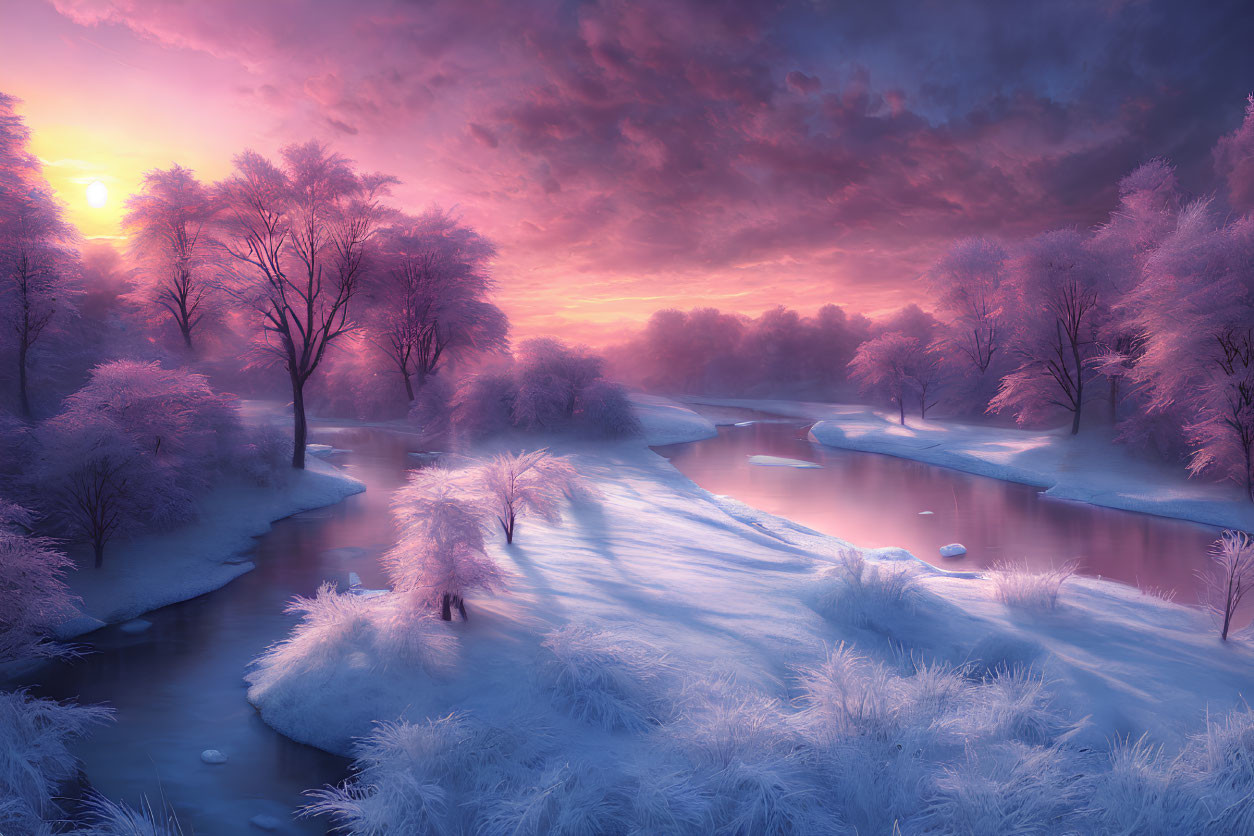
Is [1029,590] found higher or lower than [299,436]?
lower

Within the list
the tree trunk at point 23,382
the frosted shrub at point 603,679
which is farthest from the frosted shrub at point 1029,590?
the tree trunk at point 23,382

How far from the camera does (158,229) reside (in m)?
19.8

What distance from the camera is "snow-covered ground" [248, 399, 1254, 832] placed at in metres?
4.32

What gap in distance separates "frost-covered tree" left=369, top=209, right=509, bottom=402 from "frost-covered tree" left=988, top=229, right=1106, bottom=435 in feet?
76.2

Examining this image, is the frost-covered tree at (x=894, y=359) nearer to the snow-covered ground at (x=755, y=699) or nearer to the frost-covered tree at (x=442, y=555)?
the snow-covered ground at (x=755, y=699)

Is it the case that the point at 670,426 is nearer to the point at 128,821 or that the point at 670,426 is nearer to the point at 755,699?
the point at 755,699

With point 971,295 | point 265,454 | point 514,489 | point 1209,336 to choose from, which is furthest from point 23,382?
point 971,295

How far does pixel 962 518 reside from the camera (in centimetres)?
1570

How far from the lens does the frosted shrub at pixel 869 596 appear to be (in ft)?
24.8

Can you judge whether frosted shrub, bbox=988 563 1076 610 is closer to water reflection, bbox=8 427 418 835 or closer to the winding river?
the winding river

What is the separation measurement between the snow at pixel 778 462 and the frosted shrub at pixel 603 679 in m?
18.3

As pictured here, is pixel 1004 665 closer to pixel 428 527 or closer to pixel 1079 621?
pixel 1079 621

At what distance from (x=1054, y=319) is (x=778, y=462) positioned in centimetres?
1328

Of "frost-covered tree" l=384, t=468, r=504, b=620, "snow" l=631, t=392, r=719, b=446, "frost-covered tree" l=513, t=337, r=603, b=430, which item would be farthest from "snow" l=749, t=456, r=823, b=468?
"frost-covered tree" l=384, t=468, r=504, b=620
